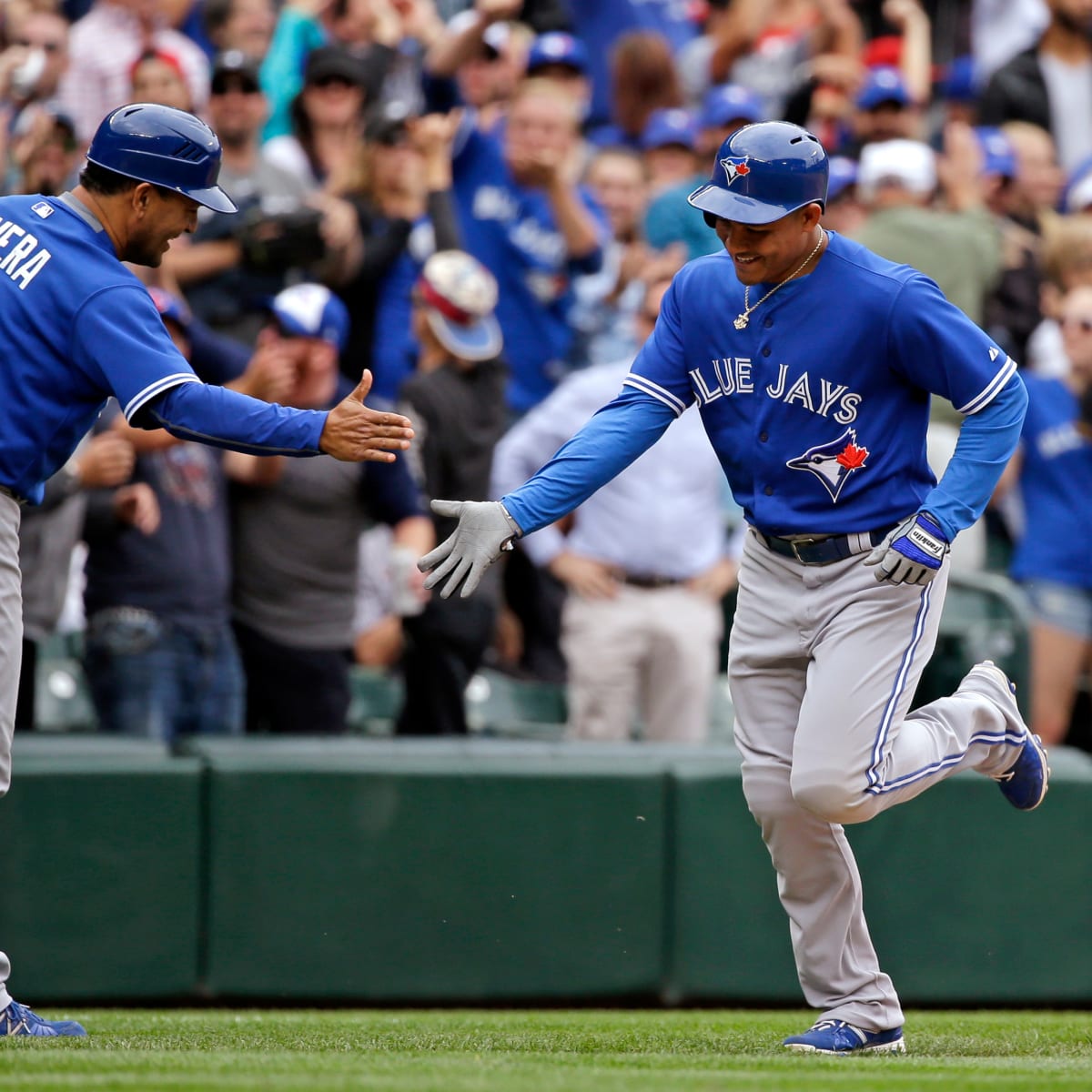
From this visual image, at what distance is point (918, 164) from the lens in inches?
380

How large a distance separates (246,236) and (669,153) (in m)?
3.05

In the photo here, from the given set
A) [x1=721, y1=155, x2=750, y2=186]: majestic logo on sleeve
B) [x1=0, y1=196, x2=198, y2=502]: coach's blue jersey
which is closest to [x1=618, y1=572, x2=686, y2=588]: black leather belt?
[x1=721, y1=155, x2=750, y2=186]: majestic logo on sleeve

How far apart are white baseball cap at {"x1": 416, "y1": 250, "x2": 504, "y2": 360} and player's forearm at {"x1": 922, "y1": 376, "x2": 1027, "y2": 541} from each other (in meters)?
3.48

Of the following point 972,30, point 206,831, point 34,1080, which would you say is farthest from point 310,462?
point 972,30

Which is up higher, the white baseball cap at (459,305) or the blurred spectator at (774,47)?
the blurred spectator at (774,47)

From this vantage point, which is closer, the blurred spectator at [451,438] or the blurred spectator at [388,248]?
the blurred spectator at [451,438]

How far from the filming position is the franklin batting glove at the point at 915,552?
4.89m

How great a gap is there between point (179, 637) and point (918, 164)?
4549 mm

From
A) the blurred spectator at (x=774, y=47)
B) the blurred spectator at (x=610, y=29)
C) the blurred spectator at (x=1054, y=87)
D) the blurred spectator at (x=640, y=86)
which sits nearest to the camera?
the blurred spectator at (x=640, y=86)

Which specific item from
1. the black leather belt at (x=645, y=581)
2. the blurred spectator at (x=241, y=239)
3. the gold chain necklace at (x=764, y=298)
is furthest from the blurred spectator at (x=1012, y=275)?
the gold chain necklace at (x=764, y=298)

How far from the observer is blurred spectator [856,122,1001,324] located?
30.8 feet

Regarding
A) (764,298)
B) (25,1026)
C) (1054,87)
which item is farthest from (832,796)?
(1054,87)

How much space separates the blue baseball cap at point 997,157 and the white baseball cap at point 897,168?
120cm

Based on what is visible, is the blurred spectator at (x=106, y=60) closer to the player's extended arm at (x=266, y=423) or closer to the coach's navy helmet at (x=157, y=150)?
the coach's navy helmet at (x=157, y=150)
